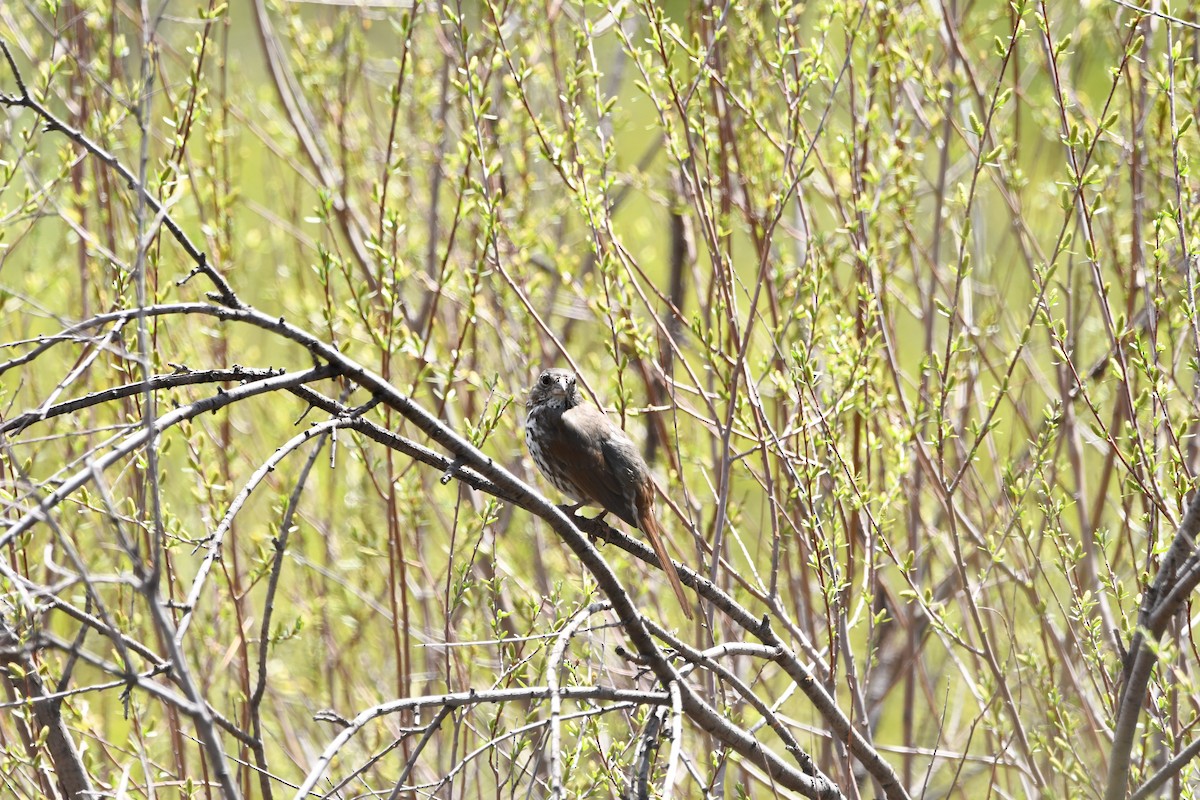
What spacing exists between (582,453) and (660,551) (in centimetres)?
97

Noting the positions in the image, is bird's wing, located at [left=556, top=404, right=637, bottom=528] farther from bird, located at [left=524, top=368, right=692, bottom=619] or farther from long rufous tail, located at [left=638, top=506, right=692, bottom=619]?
long rufous tail, located at [left=638, top=506, right=692, bottom=619]

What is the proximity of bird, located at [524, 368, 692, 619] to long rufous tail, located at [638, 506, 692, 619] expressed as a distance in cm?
4

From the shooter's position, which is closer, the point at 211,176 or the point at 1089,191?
the point at 211,176

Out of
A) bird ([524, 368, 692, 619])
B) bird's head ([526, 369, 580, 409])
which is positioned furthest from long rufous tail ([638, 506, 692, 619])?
bird's head ([526, 369, 580, 409])

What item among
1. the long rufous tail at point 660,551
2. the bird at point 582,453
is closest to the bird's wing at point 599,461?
the bird at point 582,453

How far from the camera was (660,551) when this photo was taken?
374 cm

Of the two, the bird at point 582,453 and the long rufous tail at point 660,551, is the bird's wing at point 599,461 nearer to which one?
the bird at point 582,453

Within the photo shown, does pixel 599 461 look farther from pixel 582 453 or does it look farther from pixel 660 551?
pixel 660 551

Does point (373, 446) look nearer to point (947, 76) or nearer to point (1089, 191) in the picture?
point (947, 76)

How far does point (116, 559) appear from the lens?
16.4ft

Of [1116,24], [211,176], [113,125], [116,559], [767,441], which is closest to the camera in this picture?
[767,441]

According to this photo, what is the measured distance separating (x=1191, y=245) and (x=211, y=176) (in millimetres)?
3091

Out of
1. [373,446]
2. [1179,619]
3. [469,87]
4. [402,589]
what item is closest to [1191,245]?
[1179,619]

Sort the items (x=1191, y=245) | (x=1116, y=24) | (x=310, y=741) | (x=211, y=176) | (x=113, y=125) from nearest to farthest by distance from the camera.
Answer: (x=1191, y=245)
(x=113, y=125)
(x=211, y=176)
(x=1116, y=24)
(x=310, y=741)
